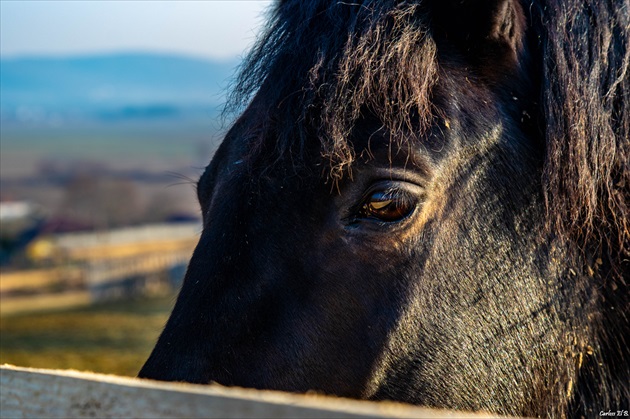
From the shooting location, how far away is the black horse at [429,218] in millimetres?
2020

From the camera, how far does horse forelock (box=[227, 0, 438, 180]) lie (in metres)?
2.14

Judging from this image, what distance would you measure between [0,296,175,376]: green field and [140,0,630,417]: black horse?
331 inches

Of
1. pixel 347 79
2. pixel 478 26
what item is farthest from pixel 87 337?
pixel 478 26

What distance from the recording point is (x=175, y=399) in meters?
1.06

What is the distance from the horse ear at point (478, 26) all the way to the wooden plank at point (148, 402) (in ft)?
4.98

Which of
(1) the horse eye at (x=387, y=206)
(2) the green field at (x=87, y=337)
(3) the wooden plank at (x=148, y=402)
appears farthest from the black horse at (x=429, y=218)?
(2) the green field at (x=87, y=337)

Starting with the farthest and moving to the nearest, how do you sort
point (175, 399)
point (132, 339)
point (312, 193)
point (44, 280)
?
point (44, 280), point (132, 339), point (312, 193), point (175, 399)

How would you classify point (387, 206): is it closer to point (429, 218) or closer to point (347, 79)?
point (429, 218)

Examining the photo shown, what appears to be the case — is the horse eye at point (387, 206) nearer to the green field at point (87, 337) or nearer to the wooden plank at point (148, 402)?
the wooden plank at point (148, 402)

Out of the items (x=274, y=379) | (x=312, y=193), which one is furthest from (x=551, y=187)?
(x=274, y=379)

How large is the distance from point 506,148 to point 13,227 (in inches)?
1812

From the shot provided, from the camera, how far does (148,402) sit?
1.09 meters

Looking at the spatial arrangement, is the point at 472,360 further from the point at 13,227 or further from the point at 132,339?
the point at 13,227

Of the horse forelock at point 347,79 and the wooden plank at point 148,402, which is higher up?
the horse forelock at point 347,79
